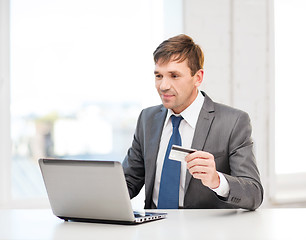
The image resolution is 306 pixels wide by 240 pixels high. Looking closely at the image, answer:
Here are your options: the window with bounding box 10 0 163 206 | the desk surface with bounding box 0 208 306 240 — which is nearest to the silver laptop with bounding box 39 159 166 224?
the desk surface with bounding box 0 208 306 240

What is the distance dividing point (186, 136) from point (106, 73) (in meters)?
1.40

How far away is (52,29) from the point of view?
3.25 metres

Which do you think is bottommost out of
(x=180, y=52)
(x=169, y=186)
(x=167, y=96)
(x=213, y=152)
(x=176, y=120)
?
(x=169, y=186)

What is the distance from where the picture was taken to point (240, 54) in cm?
351

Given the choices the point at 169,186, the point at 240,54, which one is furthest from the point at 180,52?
the point at 240,54

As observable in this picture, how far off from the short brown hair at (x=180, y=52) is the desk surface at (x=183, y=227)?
2.14 feet

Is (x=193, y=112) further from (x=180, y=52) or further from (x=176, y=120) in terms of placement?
(x=180, y=52)

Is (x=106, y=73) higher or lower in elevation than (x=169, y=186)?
higher

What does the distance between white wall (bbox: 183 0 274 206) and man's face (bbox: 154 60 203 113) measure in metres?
1.30
